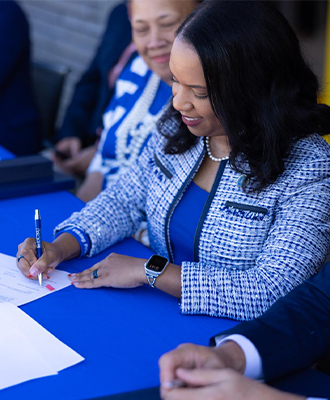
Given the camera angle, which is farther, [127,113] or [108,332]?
[127,113]

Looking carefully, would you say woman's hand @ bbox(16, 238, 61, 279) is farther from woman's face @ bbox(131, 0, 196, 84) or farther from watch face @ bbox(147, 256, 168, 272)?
woman's face @ bbox(131, 0, 196, 84)

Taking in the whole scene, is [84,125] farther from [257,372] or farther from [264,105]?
[257,372]

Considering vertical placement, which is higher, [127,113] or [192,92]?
[192,92]

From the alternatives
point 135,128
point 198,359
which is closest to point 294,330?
point 198,359

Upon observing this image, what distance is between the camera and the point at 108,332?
1173 millimetres

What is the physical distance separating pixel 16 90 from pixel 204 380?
8.16ft

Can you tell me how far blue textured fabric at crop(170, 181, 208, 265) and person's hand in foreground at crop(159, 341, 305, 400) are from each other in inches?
21.9

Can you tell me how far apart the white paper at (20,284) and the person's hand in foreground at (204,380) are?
1.52 feet

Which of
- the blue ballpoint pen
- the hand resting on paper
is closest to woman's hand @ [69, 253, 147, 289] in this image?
the hand resting on paper

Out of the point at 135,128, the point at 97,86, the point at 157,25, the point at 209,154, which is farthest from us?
the point at 97,86

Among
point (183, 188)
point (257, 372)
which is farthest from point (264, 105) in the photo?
point (257, 372)

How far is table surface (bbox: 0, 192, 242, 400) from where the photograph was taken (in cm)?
101

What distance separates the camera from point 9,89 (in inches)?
120

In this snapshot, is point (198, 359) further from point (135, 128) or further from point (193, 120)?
point (135, 128)
